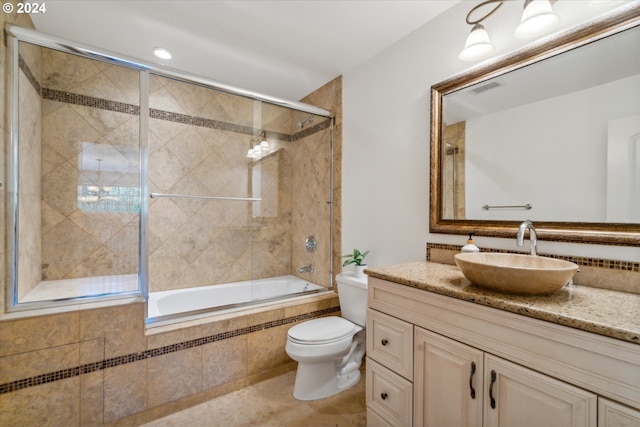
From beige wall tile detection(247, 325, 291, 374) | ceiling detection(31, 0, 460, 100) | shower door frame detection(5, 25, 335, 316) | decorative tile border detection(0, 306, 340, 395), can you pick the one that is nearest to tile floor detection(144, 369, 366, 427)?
beige wall tile detection(247, 325, 291, 374)

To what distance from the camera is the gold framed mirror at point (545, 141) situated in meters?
1.10

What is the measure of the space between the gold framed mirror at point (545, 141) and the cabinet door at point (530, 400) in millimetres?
685

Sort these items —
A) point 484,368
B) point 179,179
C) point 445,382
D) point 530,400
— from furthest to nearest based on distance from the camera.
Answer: point 179,179 → point 445,382 → point 484,368 → point 530,400

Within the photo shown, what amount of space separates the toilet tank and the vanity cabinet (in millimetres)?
485

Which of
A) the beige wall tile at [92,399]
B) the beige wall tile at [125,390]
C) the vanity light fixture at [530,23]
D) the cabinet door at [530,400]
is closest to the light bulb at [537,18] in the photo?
the vanity light fixture at [530,23]

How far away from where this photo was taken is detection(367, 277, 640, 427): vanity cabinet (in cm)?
73

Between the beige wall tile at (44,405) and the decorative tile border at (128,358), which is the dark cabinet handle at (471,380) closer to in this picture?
the decorative tile border at (128,358)

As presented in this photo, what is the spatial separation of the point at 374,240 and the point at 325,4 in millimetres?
1603

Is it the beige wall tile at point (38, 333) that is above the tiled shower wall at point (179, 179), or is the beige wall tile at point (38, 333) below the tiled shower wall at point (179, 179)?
below

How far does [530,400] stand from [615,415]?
0.19 m

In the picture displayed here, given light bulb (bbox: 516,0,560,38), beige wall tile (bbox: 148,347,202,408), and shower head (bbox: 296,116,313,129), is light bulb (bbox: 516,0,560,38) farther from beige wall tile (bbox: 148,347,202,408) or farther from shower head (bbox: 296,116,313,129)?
beige wall tile (bbox: 148,347,202,408)

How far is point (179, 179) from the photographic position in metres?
2.55

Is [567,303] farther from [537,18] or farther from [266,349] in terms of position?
[266,349]

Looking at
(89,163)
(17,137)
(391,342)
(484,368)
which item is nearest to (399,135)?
(391,342)
